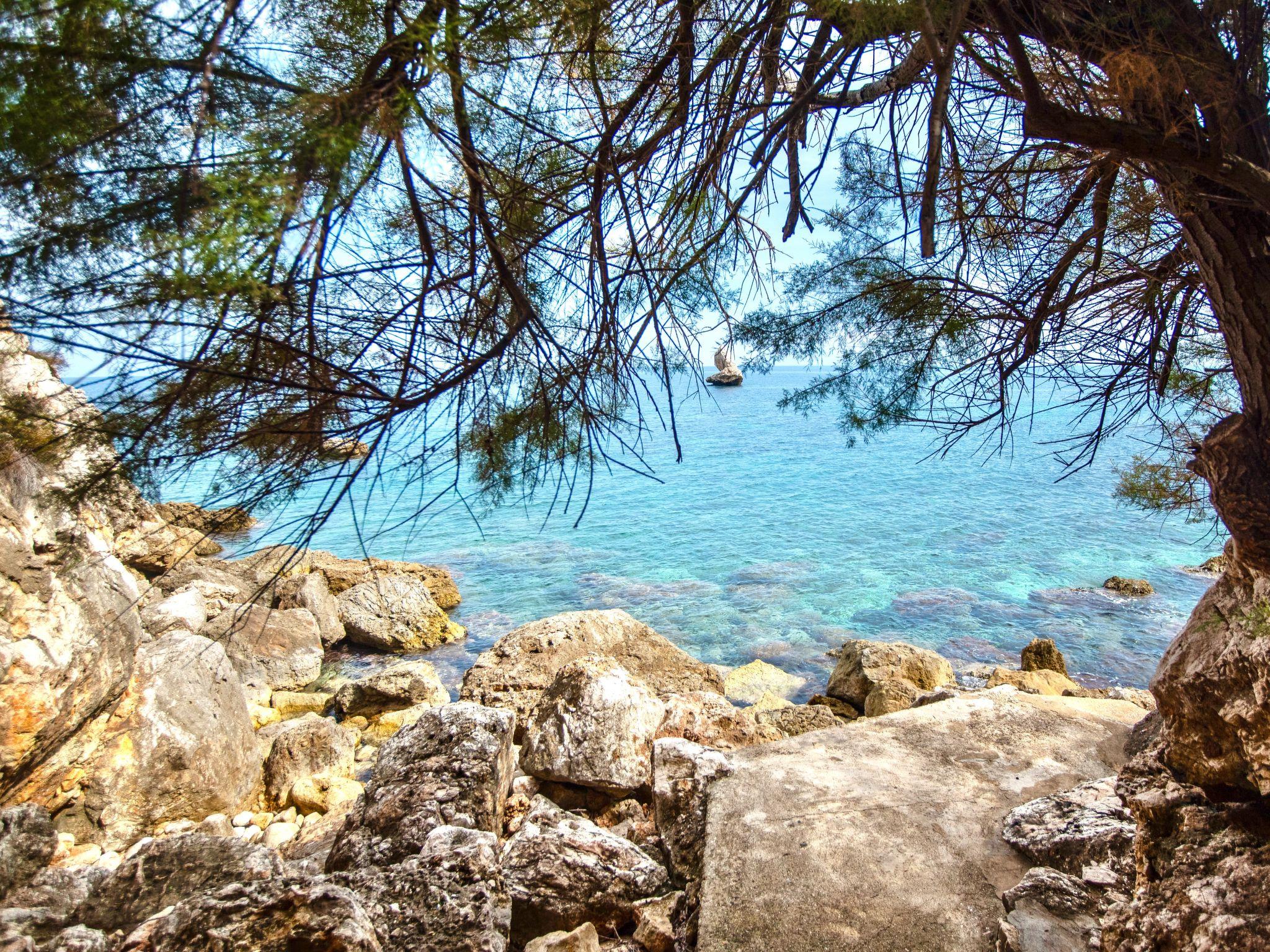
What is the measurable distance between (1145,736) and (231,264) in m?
3.69

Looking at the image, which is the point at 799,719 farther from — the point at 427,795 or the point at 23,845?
the point at 23,845

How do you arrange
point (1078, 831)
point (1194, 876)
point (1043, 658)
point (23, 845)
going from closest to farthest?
1. point (1194, 876)
2. point (1078, 831)
3. point (23, 845)
4. point (1043, 658)

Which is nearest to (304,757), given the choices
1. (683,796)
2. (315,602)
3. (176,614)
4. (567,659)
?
(176,614)

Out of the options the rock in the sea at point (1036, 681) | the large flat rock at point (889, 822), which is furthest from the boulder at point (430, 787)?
the rock in the sea at point (1036, 681)

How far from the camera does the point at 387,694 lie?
25.7 feet

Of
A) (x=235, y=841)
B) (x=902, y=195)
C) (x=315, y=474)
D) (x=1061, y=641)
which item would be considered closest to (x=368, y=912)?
(x=235, y=841)

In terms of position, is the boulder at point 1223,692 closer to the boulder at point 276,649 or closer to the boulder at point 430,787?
the boulder at point 430,787

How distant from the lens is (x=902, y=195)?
230 cm

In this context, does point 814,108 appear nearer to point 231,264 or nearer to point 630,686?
point 231,264

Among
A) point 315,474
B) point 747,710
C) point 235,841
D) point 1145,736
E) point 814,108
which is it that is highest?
point 814,108

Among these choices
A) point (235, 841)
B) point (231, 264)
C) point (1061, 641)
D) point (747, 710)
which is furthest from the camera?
point (1061, 641)

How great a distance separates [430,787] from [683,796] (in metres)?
1.06

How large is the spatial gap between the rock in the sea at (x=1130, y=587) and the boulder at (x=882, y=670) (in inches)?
246

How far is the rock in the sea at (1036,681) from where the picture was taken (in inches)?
283
